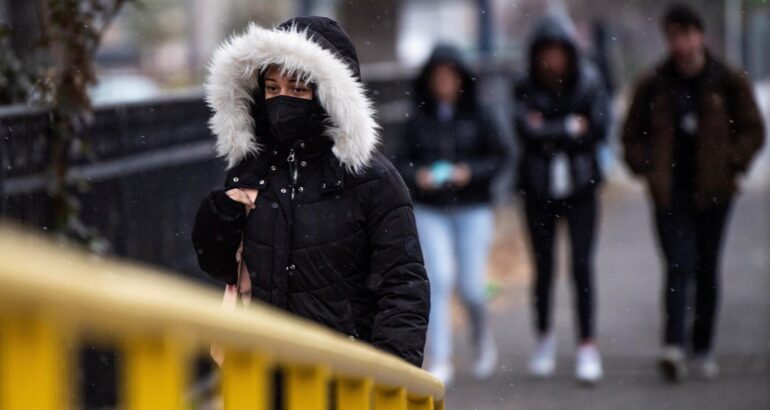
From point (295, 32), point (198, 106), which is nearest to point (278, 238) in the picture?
point (295, 32)

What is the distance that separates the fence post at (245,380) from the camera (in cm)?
227

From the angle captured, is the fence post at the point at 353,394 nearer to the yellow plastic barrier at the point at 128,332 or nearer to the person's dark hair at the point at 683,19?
the yellow plastic barrier at the point at 128,332

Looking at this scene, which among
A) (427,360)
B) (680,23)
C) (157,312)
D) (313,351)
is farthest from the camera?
(427,360)

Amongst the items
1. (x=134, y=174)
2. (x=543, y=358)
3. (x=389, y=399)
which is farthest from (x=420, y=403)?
(x=543, y=358)

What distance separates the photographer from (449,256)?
7941 mm

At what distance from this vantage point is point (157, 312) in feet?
4.96

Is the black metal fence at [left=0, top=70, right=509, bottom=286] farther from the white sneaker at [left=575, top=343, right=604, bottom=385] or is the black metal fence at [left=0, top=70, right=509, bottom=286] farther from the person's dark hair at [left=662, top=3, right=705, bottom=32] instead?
the person's dark hair at [left=662, top=3, right=705, bottom=32]

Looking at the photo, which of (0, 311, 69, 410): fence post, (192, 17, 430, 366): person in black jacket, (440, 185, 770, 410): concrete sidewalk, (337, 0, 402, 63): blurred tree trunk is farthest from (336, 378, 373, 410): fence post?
(337, 0, 402, 63): blurred tree trunk

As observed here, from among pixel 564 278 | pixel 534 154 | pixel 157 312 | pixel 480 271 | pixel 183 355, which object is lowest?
pixel 564 278

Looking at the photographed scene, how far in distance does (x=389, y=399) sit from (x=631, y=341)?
590cm

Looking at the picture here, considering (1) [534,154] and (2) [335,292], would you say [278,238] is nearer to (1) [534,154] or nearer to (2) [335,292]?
(2) [335,292]

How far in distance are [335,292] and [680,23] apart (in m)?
A: 4.50

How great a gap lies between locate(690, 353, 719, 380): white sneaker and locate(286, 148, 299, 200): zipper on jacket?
15.0 feet

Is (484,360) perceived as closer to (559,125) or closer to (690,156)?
(559,125)
